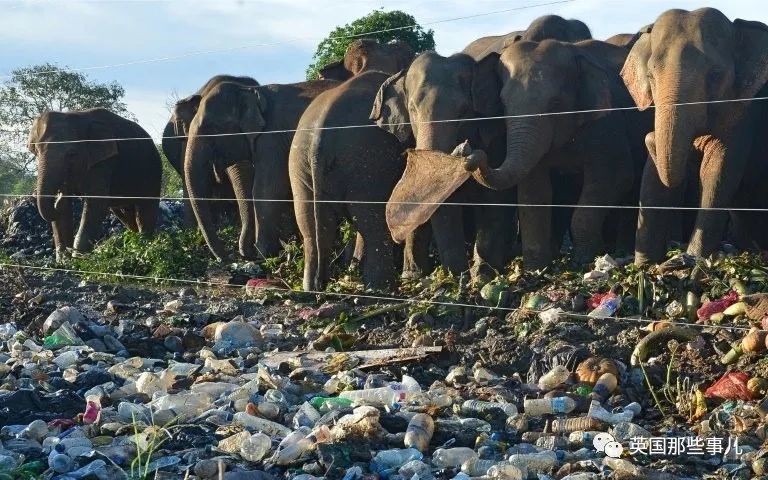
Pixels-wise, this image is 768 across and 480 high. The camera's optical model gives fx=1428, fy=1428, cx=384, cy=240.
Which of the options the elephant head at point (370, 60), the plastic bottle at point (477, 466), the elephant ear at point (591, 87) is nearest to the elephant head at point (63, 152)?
the elephant head at point (370, 60)

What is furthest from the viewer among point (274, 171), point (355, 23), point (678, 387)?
point (355, 23)

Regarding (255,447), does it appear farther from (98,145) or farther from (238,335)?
(98,145)

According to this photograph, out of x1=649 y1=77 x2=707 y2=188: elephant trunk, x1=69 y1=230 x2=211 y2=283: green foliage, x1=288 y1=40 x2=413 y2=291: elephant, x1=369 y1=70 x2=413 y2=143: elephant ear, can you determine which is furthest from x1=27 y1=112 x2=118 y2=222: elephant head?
x1=649 y1=77 x2=707 y2=188: elephant trunk

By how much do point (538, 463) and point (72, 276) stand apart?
923 cm

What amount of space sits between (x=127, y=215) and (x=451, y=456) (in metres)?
12.5

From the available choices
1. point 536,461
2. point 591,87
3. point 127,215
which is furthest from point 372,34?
point 536,461

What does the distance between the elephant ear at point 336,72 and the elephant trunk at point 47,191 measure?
3.64m

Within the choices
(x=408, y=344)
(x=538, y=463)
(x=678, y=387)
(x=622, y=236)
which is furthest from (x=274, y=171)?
(x=538, y=463)

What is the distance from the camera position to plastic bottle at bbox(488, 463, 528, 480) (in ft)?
22.1

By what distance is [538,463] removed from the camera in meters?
6.91

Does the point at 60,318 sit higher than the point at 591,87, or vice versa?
the point at 591,87

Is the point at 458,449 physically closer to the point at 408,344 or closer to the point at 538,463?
the point at 538,463

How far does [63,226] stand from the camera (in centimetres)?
1827

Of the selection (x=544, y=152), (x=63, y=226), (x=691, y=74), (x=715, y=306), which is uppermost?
(x=691, y=74)
